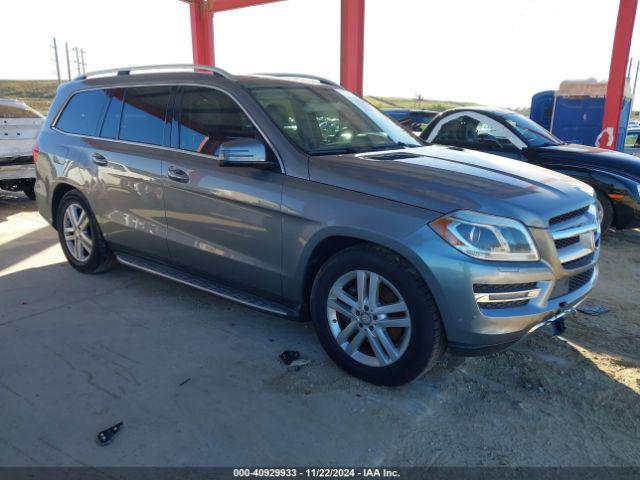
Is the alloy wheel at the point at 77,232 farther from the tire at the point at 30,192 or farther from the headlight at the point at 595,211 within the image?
the tire at the point at 30,192

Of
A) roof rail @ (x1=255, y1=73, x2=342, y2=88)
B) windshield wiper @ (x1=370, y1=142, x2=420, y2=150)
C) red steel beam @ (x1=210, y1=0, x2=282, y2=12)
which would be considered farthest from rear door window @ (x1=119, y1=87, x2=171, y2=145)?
red steel beam @ (x1=210, y1=0, x2=282, y2=12)

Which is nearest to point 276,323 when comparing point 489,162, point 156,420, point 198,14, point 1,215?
point 156,420

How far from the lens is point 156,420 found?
277cm

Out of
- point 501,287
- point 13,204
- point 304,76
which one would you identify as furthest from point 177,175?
point 13,204

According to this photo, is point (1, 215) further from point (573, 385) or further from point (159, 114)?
point (573, 385)

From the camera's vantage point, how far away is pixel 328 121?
12.5ft

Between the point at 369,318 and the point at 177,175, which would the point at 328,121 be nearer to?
A: the point at 177,175

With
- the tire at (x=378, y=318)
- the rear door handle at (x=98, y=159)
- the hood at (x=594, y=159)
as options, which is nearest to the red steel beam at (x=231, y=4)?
the hood at (x=594, y=159)

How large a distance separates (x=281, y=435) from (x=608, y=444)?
1617 mm

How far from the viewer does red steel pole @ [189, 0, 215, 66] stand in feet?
41.7

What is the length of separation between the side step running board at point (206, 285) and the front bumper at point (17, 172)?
4747 millimetres

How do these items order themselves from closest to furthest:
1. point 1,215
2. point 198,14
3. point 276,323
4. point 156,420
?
point 156,420 < point 276,323 < point 1,215 < point 198,14

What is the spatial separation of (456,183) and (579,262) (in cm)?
87

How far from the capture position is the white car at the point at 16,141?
26.7ft
